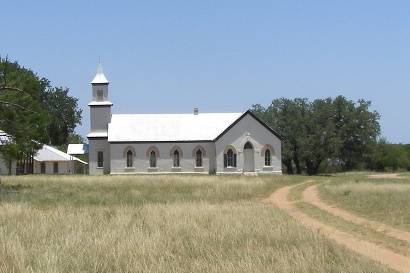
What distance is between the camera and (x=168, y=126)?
5947 cm

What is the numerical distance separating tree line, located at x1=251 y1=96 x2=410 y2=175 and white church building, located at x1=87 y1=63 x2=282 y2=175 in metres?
7.35

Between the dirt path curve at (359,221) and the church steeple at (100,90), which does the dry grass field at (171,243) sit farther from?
the church steeple at (100,90)

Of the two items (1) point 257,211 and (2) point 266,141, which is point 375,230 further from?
(2) point 266,141

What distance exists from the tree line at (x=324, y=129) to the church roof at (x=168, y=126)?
23.8ft

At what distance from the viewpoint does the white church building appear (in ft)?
186

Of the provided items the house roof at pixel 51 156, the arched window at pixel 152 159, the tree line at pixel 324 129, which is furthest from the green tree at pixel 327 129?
the house roof at pixel 51 156

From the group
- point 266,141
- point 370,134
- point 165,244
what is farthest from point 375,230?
point 370,134

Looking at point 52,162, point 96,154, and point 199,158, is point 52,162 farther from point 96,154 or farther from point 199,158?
point 199,158

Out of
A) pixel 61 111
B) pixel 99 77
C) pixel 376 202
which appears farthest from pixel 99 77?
pixel 376 202

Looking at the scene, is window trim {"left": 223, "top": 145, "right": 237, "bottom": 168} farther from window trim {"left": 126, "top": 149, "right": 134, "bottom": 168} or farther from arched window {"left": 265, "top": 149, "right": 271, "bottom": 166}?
window trim {"left": 126, "top": 149, "right": 134, "bottom": 168}

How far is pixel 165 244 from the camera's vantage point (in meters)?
13.3

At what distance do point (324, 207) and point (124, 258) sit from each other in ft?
45.9

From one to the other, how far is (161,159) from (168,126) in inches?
144

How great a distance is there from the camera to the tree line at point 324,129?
62.6m
